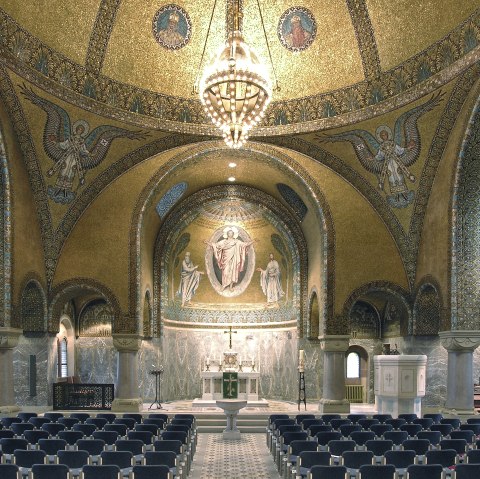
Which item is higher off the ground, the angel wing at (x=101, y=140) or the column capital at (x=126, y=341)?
the angel wing at (x=101, y=140)

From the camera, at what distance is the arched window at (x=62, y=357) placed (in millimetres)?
24625

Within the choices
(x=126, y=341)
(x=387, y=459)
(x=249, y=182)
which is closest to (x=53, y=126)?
(x=126, y=341)

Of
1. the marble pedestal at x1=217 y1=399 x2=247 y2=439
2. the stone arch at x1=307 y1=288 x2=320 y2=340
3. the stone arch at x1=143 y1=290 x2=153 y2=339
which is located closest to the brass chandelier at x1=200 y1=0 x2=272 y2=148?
the marble pedestal at x1=217 y1=399 x2=247 y2=439

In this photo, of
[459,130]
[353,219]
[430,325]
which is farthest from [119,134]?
[430,325]

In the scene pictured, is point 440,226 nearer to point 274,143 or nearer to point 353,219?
point 353,219

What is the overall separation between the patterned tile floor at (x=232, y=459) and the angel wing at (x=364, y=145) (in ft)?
29.3

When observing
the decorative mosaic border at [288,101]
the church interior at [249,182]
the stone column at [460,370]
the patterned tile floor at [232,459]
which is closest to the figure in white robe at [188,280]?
the church interior at [249,182]

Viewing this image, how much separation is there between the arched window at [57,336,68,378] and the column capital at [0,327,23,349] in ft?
20.4

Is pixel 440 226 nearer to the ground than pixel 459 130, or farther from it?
nearer to the ground

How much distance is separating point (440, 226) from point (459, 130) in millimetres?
2942

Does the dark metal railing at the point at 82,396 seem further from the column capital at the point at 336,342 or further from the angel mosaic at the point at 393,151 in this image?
the angel mosaic at the point at 393,151

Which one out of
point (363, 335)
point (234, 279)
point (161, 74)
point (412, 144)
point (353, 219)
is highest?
point (161, 74)

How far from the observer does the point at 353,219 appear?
21797 millimetres

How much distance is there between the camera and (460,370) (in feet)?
60.7
